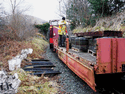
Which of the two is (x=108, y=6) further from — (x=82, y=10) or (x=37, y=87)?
(x=37, y=87)

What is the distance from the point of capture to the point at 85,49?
5793 mm

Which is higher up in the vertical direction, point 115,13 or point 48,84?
point 115,13

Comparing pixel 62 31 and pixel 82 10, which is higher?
pixel 82 10

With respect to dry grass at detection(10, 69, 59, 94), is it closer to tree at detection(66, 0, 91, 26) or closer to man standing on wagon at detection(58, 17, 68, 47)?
man standing on wagon at detection(58, 17, 68, 47)

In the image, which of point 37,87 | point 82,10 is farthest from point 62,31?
point 82,10

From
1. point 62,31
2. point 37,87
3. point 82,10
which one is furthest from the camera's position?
point 82,10

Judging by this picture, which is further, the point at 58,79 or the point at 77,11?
the point at 77,11

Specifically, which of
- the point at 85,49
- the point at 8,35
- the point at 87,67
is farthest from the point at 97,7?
the point at 87,67

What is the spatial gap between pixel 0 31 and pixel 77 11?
13.5 metres

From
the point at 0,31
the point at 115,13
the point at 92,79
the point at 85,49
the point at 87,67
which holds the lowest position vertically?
the point at 92,79

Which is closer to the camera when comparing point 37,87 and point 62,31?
point 37,87

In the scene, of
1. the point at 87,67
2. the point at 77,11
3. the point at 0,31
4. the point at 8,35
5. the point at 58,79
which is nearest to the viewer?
the point at 87,67

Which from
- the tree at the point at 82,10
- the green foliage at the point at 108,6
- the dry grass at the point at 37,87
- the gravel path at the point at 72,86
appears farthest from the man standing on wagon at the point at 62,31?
the tree at the point at 82,10

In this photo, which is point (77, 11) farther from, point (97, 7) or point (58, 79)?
point (58, 79)
